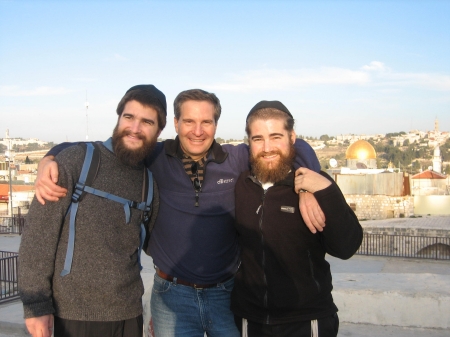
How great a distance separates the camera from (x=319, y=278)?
8.93 feet

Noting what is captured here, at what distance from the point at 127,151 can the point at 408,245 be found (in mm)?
15992

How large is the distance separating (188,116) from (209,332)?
1.46 metres

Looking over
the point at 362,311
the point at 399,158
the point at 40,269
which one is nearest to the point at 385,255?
the point at 362,311

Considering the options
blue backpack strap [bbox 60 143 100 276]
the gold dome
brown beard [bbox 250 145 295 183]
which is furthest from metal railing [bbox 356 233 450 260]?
the gold dome

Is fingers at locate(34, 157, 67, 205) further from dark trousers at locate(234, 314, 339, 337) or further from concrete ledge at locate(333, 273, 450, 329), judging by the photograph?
concrete ledge at locate(333, 273, 450, 329)

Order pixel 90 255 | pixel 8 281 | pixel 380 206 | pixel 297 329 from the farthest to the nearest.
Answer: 1. pixel 380 206
2. pixel 8 281
3. pixel 297 329
4. pixel 90 255

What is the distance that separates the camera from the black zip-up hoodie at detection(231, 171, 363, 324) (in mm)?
2660

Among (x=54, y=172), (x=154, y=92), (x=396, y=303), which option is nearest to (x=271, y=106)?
(x=154, y=92)

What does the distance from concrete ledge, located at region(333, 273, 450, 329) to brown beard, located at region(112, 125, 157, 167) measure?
2860mm

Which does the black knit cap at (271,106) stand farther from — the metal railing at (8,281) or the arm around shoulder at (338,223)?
the metal railing at (8,281)

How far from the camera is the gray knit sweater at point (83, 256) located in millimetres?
2475

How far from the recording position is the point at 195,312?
10.00ft

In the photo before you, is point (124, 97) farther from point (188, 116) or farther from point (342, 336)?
point (342, 336)

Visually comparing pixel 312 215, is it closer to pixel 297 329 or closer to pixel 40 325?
pixel 297 329
